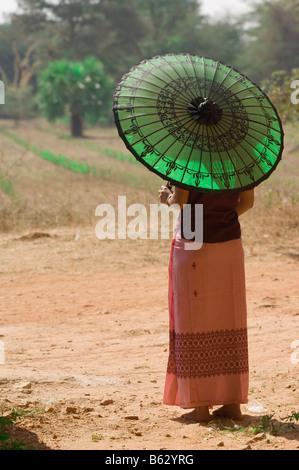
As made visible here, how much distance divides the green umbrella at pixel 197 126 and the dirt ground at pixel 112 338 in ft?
4.40

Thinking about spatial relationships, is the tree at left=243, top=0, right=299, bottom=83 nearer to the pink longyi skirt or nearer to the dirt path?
the dirt path

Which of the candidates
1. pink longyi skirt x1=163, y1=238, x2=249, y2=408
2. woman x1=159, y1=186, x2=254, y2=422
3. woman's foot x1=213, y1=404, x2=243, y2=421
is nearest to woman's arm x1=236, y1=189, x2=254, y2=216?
woman x1=159, y1=186, x2=254, y2=422

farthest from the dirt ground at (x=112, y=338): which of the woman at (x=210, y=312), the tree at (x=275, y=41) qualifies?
the tree at (x=275, y=41)

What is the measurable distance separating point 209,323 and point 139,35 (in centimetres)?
4352

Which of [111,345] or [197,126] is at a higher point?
[197,126]

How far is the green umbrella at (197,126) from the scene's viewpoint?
361cm

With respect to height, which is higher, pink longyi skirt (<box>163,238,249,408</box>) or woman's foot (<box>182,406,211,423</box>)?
pink longyi skirt (<box>163,238,249,408</box>)

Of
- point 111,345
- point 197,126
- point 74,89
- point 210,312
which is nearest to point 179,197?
point 197,126

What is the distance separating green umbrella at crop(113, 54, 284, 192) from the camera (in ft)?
11.8

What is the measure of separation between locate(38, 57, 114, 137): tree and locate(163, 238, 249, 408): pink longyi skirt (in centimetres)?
3214

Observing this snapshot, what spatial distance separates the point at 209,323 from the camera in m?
3.89

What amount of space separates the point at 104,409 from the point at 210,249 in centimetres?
124

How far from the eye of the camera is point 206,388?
3.89 m

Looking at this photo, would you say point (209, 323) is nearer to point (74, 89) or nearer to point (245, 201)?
point (245, 201)
